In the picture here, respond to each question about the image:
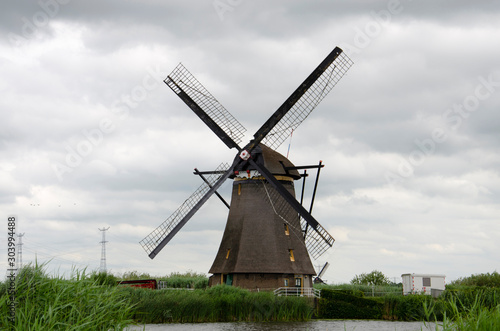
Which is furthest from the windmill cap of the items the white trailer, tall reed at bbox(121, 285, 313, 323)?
the white trailer

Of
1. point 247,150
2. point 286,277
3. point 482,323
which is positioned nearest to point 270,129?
point 247,150

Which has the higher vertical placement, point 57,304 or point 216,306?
point 57,304

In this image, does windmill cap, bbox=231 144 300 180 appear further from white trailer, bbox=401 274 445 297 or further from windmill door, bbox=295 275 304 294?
white trailer, bbox=401 274 445 297

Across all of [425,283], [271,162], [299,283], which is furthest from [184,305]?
[425,283]

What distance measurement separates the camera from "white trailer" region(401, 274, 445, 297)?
3058 cm

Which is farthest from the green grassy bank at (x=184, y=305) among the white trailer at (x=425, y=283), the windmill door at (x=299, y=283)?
the white trailer at (x=425, y=283)

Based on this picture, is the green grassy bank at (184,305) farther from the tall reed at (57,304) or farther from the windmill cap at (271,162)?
the windmill cap at (271,162)

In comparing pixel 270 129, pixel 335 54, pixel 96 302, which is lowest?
pixel 96 302

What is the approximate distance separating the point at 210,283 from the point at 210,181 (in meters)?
4.92

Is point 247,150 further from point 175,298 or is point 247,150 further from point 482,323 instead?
point 482,323

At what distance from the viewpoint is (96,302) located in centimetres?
1095

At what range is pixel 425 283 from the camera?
3097 centimetres

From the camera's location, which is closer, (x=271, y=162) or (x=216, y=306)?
(x=216, y=306)

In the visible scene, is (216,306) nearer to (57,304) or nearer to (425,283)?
(425,283)
